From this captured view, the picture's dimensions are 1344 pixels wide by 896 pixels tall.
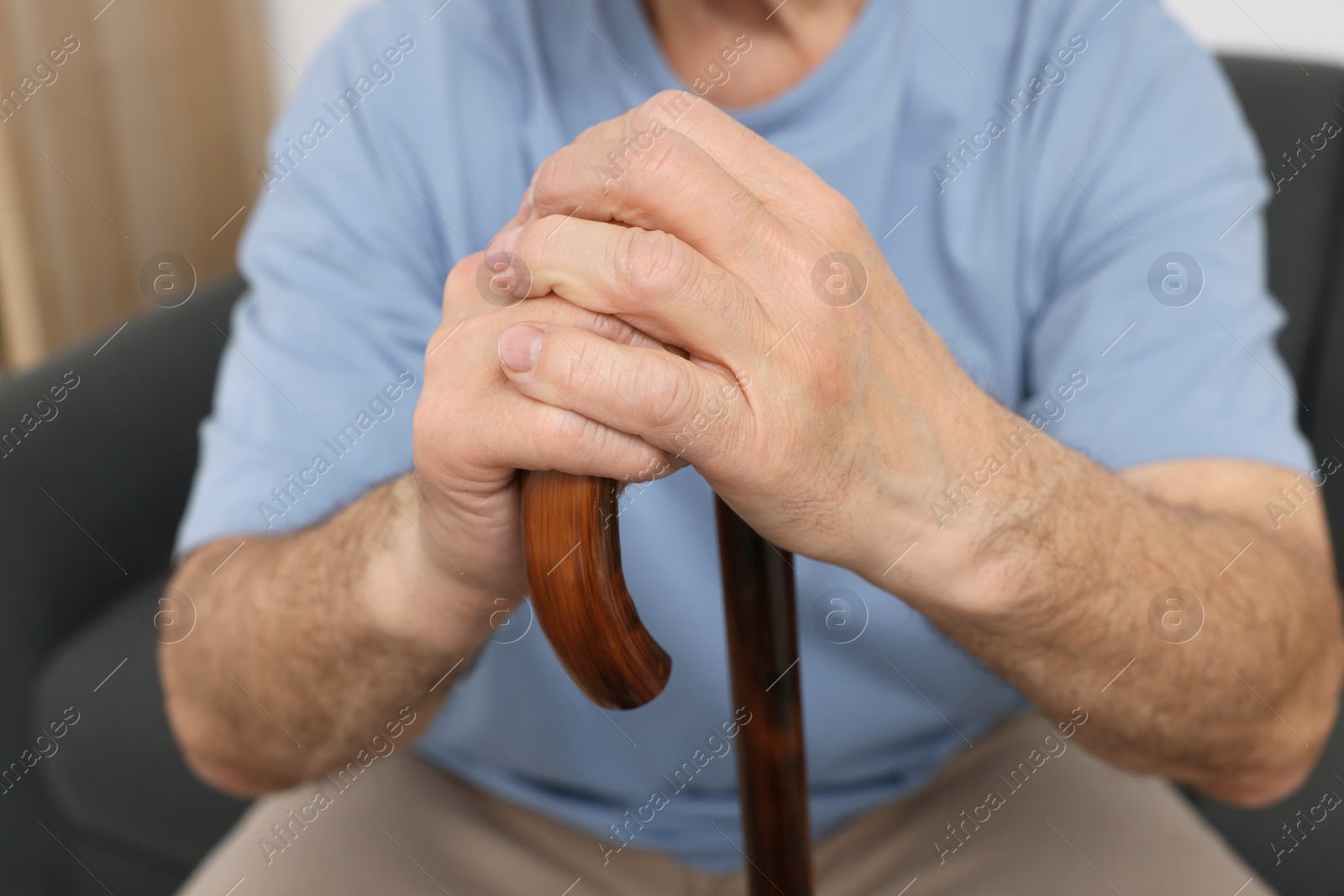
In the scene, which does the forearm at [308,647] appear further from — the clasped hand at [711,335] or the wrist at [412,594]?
the clasped hand at [711,335]

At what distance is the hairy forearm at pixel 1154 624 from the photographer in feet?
1.72

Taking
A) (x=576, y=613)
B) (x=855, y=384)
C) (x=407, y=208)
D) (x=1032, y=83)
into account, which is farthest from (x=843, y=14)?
(x=576, y=613)

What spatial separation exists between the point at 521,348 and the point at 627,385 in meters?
0.04

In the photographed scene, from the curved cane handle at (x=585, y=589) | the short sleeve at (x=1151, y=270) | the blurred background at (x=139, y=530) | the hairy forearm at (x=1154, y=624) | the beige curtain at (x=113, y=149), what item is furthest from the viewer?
the beige curtain at (x=113, y=149)

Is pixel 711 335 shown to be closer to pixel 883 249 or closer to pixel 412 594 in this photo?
pixel 412 594

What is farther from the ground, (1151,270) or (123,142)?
(123,142)

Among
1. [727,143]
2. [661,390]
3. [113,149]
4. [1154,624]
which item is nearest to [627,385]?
[661,390]

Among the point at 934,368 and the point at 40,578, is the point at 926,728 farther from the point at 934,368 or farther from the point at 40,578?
the point at 40,578

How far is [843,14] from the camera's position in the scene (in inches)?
31.4

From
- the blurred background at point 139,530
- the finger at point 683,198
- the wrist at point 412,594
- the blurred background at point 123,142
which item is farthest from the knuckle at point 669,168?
the blurred background at point 123,142

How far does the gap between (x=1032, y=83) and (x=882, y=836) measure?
0.55m

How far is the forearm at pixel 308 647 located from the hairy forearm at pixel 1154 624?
276mm

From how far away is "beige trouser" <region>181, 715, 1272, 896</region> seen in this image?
0.73m

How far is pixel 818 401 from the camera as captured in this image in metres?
0.43
